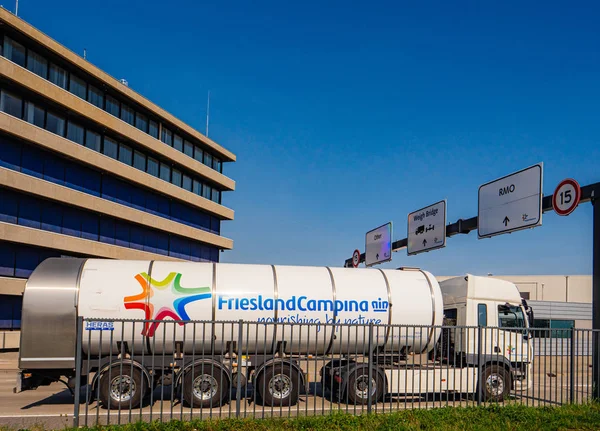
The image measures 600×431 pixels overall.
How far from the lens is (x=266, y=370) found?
1434 centimetres

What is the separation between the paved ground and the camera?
12.1 metres

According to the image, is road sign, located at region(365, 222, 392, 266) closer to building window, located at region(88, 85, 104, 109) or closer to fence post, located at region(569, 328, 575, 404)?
fence post, located at region(569, 328, 575, 404)

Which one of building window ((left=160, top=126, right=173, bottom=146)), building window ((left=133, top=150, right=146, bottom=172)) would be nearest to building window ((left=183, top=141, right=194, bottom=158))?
building window ((left=160, top=126, right=173, bottom=146))

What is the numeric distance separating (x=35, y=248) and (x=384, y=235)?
23764mm

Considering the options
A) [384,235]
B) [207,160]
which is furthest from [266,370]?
[207,160]

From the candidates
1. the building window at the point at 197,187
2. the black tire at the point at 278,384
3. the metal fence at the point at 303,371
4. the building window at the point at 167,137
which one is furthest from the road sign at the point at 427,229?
the building window at the point at 197,187

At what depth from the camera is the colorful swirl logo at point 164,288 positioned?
47.5 feet

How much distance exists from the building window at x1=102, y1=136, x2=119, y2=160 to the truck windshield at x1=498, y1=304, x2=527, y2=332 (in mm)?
35408

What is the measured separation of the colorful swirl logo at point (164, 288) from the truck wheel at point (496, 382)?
686 cm

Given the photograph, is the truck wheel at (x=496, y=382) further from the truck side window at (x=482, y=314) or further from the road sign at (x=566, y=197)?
the road sign at (x=566, y=197)

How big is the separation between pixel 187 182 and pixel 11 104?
2198 cm

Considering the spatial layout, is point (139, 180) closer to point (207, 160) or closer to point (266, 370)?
point (207, 160)

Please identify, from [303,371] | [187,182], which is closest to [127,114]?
[187,182]

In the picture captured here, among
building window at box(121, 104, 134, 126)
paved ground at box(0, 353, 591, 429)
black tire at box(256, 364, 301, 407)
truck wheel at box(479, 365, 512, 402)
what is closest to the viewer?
paved ground at box(0, 353, 591, 429)
